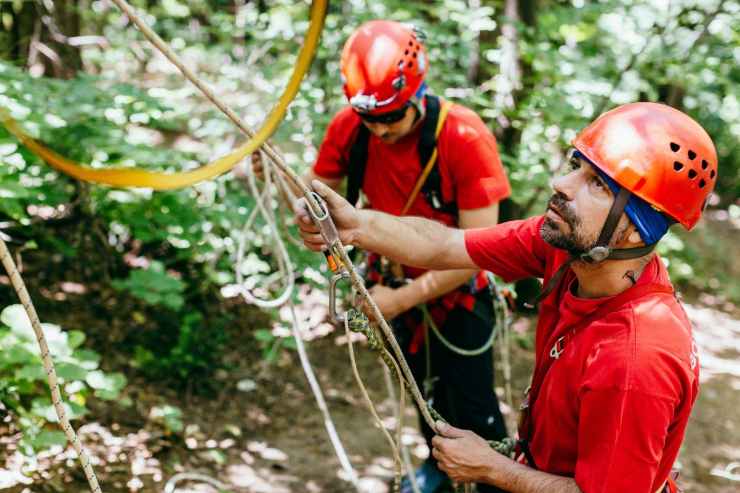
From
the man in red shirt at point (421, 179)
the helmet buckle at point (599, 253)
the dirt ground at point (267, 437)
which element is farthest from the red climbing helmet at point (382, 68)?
the dirt ground at point (267, 437)

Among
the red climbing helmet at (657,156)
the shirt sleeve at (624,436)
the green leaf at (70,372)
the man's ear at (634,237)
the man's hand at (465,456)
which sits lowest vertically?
the green leaf at (70,372)

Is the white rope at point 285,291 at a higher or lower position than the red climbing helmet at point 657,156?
lower

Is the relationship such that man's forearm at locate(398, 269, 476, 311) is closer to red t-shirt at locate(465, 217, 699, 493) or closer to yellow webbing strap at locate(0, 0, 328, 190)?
red t-shirt at locate(465, 217, 699, 493)

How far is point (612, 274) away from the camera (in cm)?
184

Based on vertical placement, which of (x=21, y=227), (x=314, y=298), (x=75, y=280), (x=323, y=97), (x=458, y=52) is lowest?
(x=314, y=298)

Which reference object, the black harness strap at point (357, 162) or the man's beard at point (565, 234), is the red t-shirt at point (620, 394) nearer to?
the man's beard at point (565, 234)

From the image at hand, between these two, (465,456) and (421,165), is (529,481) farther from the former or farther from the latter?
(421,165)

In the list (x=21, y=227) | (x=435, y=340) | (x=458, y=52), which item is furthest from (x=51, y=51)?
(x=435, y=340)

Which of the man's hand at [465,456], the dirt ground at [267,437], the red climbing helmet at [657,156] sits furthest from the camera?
the dirt ground at [267,437]

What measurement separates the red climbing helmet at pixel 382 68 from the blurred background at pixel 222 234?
3.41 feet

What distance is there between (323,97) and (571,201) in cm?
345

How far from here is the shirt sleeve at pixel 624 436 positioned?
157 cm

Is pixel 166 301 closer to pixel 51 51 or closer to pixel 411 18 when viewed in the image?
pixel 51 51

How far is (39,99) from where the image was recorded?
A: 11.2 ft
